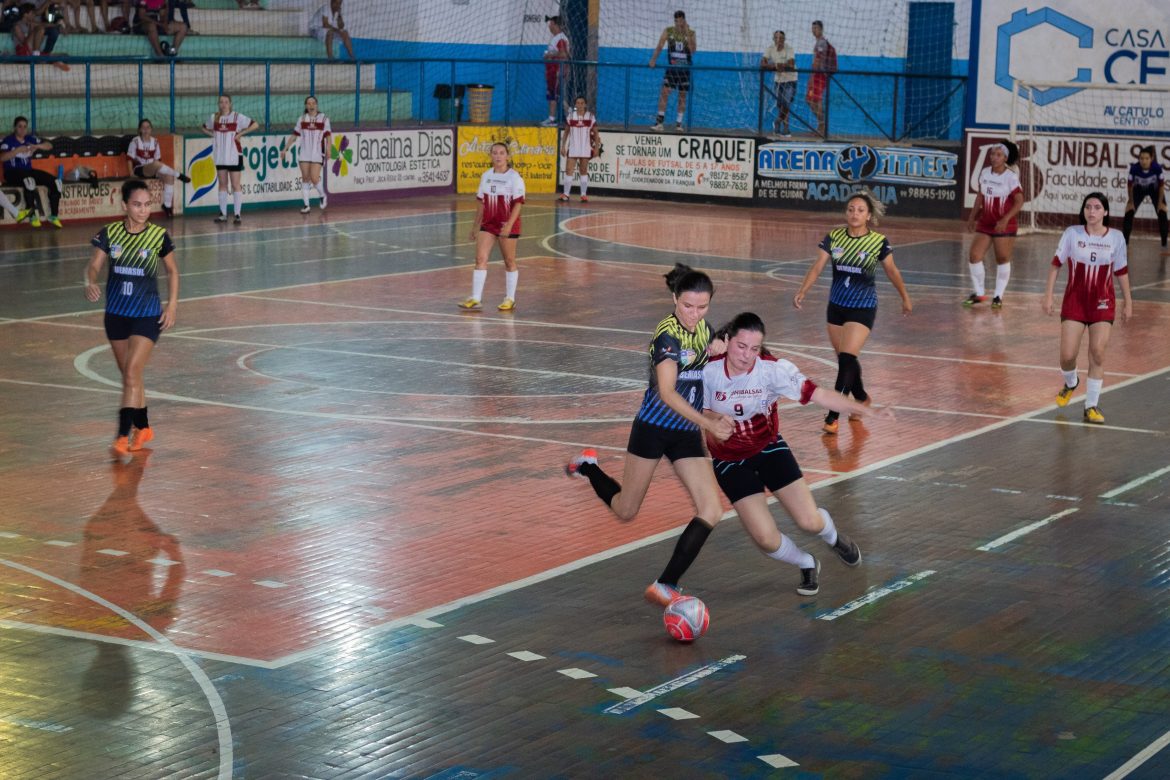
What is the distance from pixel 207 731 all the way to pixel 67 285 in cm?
1857

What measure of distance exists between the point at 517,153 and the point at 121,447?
97.7ft

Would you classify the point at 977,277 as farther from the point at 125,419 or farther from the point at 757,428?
the point at 757,428

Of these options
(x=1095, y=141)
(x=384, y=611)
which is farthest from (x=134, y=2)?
(x=384, y=611)

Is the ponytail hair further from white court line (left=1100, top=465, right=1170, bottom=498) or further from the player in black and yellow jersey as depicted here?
the player in black and yellow jersey

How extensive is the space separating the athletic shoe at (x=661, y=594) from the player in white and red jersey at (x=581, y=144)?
105 ft

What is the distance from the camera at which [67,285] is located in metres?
25.7

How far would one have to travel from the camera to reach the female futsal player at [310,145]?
1448 inches

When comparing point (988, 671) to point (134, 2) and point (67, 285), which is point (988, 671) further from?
point (134, 2)

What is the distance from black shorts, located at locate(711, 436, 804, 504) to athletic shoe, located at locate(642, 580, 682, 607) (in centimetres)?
73

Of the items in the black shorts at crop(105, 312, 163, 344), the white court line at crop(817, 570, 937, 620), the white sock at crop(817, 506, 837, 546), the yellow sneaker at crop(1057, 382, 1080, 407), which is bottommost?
the white court line at crop(817, 570, 937, 620)

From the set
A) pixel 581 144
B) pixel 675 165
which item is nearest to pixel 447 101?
pixel 581 144

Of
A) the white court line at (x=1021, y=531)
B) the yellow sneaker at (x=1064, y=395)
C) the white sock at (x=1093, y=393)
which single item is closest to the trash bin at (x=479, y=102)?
the yellow sneaker at (x=1064, y=395)

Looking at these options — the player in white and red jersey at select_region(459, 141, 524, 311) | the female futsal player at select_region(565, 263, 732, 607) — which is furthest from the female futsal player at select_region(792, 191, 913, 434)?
the player in white and red jersey at select_region(459, 141, 524, 311)

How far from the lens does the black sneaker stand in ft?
37.4
